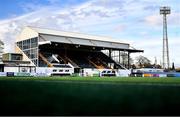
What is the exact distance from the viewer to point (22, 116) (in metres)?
9.71

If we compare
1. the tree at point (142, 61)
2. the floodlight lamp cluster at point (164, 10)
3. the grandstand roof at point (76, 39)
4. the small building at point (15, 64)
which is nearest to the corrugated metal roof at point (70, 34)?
the grandstand roof at point (76, 39)

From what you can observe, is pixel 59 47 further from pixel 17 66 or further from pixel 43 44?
pixel 17 66

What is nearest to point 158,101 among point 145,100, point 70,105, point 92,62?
point 145,100

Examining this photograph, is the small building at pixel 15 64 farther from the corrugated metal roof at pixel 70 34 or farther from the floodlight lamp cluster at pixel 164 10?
the floodlight lamp cluster at pixel 164 10

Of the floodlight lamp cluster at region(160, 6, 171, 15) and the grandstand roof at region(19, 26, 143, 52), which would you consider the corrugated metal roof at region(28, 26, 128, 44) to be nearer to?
the grandstand roof at region(19, 26, 143, 52)

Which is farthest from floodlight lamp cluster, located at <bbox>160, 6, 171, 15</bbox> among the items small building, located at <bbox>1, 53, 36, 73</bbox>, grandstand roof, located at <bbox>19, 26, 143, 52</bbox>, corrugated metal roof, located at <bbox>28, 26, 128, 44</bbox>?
small building, located at <bbox>1, 53, 36, 73</bbox>

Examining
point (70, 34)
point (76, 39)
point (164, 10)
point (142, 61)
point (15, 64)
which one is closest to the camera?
point (15, 64)

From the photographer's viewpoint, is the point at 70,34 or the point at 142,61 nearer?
the point at 70,34

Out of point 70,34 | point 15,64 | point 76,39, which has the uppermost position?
point 70,34

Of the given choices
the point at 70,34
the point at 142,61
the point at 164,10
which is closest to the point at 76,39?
the point at 70,34

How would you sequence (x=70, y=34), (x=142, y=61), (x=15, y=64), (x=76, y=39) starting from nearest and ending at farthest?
(x=15, y=64) < (x=76, y=39) < (x=70, y=34) < (x=142, y=61)

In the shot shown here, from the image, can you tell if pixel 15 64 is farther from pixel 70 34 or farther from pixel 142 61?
pixel 142 61

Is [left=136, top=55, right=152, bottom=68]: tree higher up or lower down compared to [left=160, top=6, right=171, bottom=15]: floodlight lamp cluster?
lower down

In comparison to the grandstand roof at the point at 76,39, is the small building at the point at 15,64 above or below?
below
